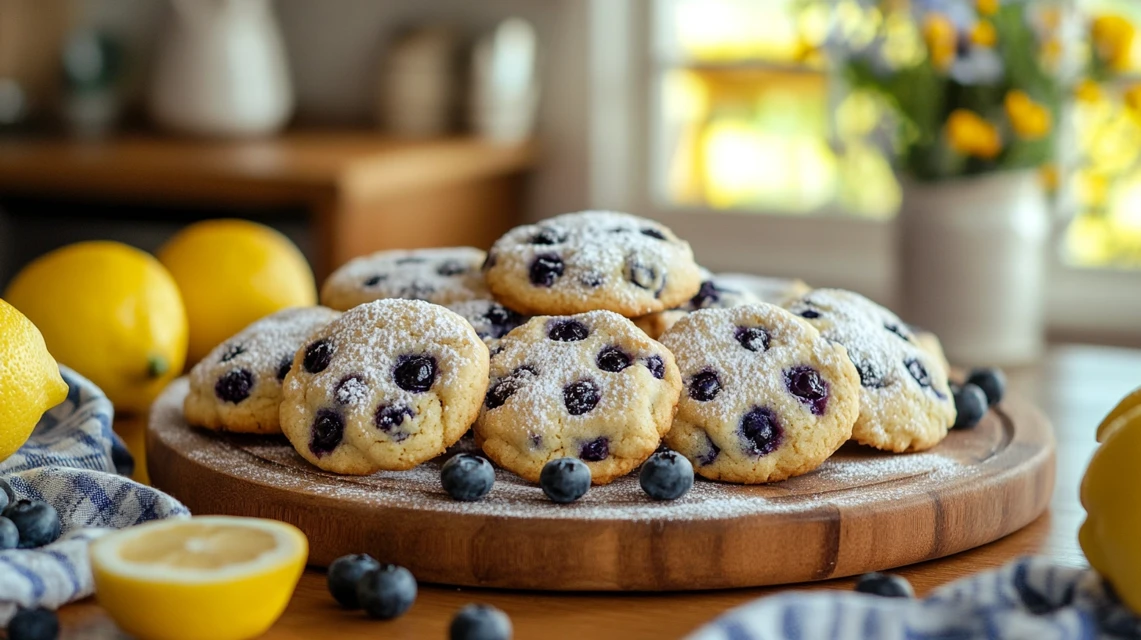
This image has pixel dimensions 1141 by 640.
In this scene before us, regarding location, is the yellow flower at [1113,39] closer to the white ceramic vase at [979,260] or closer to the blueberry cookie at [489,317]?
the white ceramic vase at [979,260]

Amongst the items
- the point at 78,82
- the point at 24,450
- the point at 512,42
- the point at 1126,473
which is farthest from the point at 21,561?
the point at 78,82

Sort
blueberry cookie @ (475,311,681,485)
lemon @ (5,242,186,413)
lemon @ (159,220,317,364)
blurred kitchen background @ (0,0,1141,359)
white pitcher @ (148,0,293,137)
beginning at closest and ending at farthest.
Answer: blueberry cookie @ (475,311,681,485) < lemon @ (5,242,186,413) < lemon @ (159,220,317,364) < blurred kitchen background @ (0,0,1141,359) < white pitcher @ (148,0,293,137)

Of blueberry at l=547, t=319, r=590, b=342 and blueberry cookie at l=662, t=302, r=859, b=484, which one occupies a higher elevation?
blueberry at l=547, t=319, r=590, b=342

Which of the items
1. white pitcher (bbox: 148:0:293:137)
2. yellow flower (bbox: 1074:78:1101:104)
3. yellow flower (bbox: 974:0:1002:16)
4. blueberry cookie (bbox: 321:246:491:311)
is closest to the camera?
blueberry cookie (bbox: 321:246:491:311)

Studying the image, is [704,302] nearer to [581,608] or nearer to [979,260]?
[581,608]

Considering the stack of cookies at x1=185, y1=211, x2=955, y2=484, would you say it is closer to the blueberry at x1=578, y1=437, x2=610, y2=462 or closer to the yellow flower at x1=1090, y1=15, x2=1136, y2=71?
the blueberry at x1=578, y1=437, x2=610, y2=462

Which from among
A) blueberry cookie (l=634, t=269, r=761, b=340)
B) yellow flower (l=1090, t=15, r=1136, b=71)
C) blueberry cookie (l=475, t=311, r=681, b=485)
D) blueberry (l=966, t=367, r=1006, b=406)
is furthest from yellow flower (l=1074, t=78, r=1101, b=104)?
blueberry cookie (l=475, t=311, r=681, b=485)
